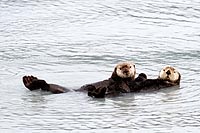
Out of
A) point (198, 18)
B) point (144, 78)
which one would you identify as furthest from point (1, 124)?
point (198, 18)

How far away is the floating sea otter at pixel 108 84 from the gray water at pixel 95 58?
0.34ft

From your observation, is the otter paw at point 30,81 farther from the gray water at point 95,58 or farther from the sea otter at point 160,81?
the sea otter at point 160,81

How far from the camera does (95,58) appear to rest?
39.3 feet

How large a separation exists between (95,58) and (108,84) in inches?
75.1

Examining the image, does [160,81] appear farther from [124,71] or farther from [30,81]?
[30,81]

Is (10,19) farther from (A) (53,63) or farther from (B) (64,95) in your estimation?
(B) (64,95)

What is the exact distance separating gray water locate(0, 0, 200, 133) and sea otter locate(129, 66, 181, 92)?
4.4 inches

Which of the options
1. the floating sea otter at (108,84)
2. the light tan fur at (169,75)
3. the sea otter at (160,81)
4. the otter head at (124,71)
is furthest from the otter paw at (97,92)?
the light tan fur at (169,75)

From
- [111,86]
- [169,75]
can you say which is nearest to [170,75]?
[169,75]

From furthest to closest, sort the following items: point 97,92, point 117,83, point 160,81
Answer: point 160,81, point 117,83, point 97,92

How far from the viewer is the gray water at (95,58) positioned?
29.3ft

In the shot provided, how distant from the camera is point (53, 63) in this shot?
11688 mm

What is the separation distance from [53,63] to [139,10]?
14.4 ft

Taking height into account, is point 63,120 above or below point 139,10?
below
